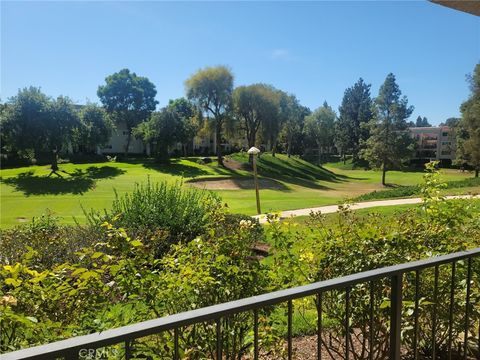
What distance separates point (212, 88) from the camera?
44156 mm

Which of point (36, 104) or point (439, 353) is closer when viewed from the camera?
point (439, 353)

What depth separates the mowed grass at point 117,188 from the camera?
2023 cm

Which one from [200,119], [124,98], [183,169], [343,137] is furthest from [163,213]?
[343,137]

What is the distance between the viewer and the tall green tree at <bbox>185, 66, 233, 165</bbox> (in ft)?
145

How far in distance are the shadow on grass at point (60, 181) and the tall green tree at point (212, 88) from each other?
1250cm

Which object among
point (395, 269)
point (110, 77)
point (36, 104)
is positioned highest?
point (110, 77)

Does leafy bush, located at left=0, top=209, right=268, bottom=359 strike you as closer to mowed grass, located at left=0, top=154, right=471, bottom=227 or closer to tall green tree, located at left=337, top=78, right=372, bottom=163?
mowed grass, located at left=0, top=154, right=471, bottom=227

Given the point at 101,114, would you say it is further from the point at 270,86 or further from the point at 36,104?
the point at 270,86

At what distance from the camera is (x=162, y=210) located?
28.5ft

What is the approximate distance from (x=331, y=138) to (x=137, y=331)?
8100 cm

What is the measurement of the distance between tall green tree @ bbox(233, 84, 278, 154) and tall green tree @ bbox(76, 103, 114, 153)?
14.2 meters

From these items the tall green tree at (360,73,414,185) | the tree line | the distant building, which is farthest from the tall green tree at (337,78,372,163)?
the tall green tree at (360,73,414,185)

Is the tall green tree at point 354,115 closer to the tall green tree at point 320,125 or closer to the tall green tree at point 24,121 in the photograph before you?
the tall green tree at point 320,125

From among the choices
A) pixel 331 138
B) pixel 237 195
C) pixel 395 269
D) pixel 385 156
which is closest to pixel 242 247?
pixel 395 269
